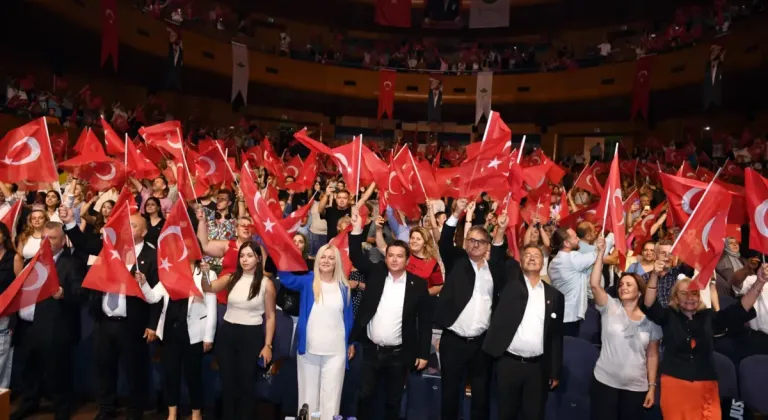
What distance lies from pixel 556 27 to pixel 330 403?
23.4 m

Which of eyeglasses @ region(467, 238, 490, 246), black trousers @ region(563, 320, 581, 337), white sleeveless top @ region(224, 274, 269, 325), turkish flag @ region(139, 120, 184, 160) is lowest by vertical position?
black trousers @ region(563, 320, 581, 337)

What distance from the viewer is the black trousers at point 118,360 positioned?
4633 mm

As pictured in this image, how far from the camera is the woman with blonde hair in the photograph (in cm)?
428

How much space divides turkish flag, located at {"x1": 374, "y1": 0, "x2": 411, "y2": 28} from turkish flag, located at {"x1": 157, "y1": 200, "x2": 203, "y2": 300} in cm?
1950

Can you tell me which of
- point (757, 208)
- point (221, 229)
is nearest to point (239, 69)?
point (221, 229)

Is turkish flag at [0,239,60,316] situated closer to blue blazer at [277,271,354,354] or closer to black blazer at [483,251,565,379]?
blue blazer at [277,271,354,354]

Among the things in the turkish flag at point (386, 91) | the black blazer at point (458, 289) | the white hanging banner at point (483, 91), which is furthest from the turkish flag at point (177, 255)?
the turkish flag at point (386, 91)

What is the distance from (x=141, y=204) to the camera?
7.36 meters

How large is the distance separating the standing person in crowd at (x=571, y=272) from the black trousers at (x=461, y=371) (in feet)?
4.06

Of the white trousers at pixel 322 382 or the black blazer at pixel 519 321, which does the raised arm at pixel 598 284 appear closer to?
the black blazer at pixel 519 321

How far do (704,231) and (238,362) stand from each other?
3.52 m

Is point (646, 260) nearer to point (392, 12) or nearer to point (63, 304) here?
point (63, 304)

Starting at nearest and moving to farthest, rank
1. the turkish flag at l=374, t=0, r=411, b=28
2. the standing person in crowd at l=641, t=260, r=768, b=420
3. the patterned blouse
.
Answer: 1. the standing person in crowd at l=641, t=260, r=768, b=420
2. the patterned blouse
3. the turkish flag at l=374, t=0, r=411, b=28

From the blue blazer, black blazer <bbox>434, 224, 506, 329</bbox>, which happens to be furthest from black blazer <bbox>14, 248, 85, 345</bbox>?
black blazer <bbox>434, 224, 506, 329</bbox>
